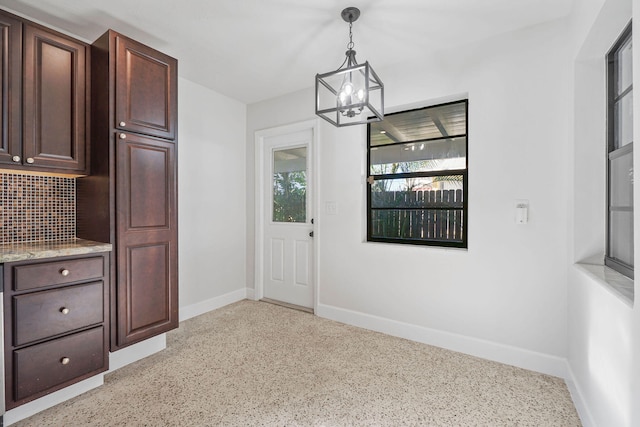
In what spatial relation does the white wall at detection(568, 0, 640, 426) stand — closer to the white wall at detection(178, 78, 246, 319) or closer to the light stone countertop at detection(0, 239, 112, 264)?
the light stone countertop at detection(0, 239, 112, 264)

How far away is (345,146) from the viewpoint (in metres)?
3.04

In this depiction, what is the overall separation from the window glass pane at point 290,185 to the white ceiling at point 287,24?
3.45 feet

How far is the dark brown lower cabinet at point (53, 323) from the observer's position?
1.62 meters

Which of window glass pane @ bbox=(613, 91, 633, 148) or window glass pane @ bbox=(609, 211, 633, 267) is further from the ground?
window glass pane @ bbox=(613, 91, 633, 148)

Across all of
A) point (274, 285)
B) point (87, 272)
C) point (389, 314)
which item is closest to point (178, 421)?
point (87, 272)

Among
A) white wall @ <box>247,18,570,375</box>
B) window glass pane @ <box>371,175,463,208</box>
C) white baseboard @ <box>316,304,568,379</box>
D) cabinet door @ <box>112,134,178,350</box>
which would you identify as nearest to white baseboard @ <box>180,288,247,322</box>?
cabinet door @ <box>112,134,178,350</box>

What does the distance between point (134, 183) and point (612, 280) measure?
115 inches

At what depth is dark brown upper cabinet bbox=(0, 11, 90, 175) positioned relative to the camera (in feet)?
5.93

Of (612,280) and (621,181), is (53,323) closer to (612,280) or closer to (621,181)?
(612,280)

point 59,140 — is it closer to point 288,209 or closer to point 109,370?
point 109,370

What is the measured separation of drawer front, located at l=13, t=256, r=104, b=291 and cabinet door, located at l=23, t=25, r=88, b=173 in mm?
676

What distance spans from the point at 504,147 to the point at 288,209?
2.29m

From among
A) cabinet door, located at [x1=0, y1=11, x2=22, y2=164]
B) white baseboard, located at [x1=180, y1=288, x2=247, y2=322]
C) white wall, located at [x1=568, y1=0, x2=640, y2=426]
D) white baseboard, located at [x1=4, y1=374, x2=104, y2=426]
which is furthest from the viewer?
white baseboard, located at [x1=180, y1=288, x2=247, y2=322]

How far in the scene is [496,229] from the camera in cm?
232
